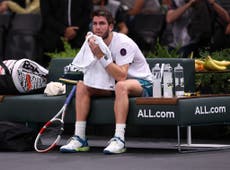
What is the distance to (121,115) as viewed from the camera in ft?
35.3

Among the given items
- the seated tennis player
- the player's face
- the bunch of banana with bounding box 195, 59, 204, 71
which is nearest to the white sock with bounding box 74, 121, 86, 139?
the seated tennis player

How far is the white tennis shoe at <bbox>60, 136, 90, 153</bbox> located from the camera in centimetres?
1093

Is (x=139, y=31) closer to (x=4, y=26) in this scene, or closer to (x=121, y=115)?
(x=4, y=26)

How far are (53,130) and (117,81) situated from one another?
2.95 feet

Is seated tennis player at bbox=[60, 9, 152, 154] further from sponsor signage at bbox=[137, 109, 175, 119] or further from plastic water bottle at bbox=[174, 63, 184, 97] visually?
plastic water bottle at bbox=[174, 63, 184, 97]

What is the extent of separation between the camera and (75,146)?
11.0 meters

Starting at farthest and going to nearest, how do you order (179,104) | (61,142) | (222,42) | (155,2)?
(155,2)
(222,42)
(61,142)
(179,104)

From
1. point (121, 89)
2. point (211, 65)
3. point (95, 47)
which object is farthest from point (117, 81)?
point (211, 65)

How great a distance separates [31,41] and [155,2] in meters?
1.78

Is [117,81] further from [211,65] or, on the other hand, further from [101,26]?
[211,65]

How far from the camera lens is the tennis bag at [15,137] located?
11.1 m

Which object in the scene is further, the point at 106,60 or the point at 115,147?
the point at 106,60

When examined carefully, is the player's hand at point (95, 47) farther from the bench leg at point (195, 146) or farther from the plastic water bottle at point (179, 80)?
the bench leg at point (195, 146)

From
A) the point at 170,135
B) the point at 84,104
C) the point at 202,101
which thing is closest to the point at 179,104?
the point at 202,101
